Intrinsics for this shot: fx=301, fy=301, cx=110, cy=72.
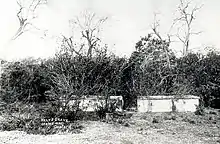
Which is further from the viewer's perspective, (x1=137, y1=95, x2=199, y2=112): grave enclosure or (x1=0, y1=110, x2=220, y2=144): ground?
(x1=137, y1=95, x2=199, y2=112): grave enclosure

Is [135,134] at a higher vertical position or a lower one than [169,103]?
lower

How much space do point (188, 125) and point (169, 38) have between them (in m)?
16.5

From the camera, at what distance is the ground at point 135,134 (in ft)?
26.8

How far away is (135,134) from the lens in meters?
9.09

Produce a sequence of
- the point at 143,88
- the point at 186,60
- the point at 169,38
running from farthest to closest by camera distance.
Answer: the point at 169,38 < the point at 186,60 < the point at 143,88

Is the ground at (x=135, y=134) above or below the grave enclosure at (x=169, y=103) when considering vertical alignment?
below

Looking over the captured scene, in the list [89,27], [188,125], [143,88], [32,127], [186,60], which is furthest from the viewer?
[89,27]

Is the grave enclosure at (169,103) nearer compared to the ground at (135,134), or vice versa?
the ground at (135,134)

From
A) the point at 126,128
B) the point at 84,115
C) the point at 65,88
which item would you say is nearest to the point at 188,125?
the point at 126,128

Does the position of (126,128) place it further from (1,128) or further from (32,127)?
(1,128)

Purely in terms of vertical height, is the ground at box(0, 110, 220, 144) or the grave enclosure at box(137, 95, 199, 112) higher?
the grave enclosure at box(137, 95, 199, 112)

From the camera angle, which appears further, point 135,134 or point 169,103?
point 169,103

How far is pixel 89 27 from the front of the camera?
1294 inches

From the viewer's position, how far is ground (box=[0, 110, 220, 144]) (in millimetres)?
8172
